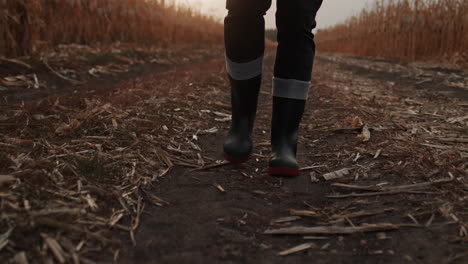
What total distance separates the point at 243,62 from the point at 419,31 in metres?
10.8

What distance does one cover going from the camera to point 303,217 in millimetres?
1372

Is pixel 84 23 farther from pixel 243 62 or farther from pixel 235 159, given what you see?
pixel 235 159

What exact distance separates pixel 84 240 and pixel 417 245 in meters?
1.02

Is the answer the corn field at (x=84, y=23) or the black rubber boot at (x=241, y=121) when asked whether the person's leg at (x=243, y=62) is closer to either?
the black rubber boot at (x=241, y=121)

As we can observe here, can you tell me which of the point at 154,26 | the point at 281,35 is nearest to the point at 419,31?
the point at 154,26

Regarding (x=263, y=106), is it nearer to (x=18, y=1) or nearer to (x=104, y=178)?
(x=104, y=178)

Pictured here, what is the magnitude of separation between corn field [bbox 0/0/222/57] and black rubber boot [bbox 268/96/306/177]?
15.2 feet

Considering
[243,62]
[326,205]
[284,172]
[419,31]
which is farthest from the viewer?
[419,31]

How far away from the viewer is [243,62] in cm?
188

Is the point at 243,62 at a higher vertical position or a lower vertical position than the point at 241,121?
higher

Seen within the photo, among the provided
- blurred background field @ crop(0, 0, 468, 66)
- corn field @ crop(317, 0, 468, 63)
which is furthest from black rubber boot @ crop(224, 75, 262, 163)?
corn field @ crop(317, 0, 468, 63)

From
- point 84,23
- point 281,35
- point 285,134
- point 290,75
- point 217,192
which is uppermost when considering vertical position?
point 84,23

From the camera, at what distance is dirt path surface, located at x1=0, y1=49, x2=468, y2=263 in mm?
1116

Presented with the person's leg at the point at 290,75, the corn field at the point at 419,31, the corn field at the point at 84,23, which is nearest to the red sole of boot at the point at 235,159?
the person's leg at the point at 290,75
